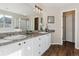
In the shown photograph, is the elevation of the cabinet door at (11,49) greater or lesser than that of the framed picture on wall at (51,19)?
lesser

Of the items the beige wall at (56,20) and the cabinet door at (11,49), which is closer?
the cabinet door at (11,49)

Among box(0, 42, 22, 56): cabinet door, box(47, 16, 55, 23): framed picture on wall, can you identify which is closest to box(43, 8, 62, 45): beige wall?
box(47, 16, 55, 23): framed picture on wall

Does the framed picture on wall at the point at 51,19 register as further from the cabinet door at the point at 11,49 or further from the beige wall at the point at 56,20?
the cabinet door at the point at 11,49

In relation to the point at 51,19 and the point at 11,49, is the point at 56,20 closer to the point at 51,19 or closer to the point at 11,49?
the point at 51,19

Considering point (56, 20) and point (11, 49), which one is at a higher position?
point (56, 20)

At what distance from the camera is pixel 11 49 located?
1.55 m

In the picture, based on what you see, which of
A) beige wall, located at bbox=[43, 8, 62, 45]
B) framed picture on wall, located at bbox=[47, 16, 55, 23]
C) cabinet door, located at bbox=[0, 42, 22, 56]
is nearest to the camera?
cabinet door, located at bbox=[0, 42, 22, 56]

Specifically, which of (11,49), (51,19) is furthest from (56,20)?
(11,49)

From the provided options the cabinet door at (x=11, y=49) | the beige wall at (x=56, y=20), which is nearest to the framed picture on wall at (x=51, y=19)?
the beige wall at (x=56, y=20)

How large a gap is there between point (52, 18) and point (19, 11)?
69.1 inches

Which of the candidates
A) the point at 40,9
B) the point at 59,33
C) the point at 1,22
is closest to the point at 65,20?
the point at 59,33

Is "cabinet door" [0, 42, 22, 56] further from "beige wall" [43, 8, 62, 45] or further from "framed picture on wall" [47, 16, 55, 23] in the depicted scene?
"framed picture on wall" [47, 16, 55, 23]

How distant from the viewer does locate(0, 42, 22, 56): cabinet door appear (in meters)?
1.41

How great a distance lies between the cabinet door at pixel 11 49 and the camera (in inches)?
55.4
